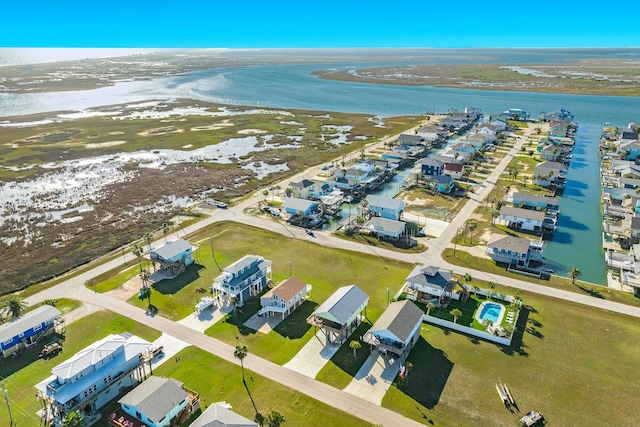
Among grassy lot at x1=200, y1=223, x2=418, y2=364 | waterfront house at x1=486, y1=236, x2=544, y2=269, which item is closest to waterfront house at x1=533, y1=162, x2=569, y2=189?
waterfront house at x1=486, y1=236, x2=544, y2=269

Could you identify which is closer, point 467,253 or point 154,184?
point 467,253

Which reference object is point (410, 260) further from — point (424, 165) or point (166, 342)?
point (424, 165)

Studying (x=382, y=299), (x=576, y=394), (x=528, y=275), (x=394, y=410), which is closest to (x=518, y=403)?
(x=576, y=394)

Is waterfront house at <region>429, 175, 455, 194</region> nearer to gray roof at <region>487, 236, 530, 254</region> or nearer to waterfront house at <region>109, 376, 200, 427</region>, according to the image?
gray roof at <region>487, 236, 530, 254</region>

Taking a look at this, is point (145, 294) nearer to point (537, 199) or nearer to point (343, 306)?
point (343, 306)

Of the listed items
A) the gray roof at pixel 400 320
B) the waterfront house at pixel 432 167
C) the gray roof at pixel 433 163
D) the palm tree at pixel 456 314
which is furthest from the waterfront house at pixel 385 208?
the gray roof at pixel 400 320

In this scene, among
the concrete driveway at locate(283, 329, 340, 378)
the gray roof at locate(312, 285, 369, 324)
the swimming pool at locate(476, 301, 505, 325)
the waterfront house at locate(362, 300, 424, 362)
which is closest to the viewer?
the concrete driveway at locate(283, 329, 340, 378)
